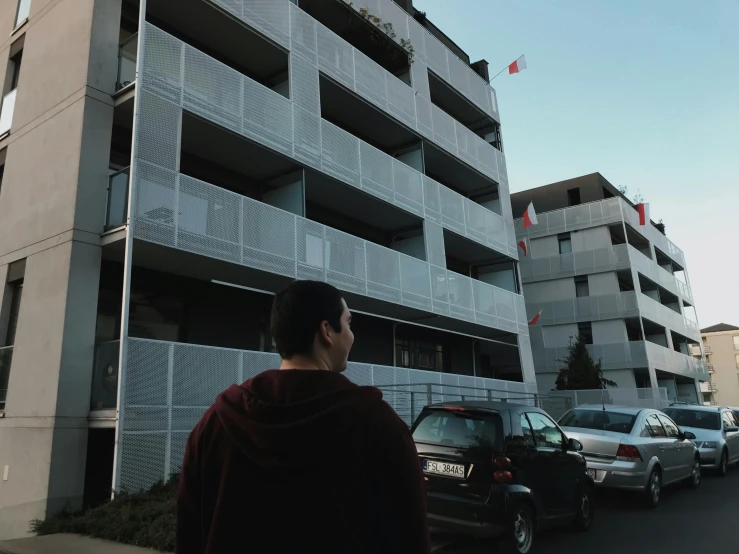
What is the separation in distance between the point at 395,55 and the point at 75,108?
11.1 meters

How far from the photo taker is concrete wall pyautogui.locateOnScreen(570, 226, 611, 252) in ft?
117

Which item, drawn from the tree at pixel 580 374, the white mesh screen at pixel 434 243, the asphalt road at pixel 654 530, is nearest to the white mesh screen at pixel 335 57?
the white mesh screen at pixel 434 243

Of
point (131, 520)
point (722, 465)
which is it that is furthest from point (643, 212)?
point (131, 520)

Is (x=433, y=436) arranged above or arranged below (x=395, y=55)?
below

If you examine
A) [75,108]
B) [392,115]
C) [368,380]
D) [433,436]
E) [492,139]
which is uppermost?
[492,139]

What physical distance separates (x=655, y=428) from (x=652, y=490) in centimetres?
140

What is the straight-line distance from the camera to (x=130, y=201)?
9.88 m

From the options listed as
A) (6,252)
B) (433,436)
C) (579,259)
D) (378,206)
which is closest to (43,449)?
(6,252)

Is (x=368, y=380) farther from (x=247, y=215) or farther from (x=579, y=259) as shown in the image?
(x=579, y=259)

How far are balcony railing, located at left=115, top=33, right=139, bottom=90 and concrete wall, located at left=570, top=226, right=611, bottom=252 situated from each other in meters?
30.5

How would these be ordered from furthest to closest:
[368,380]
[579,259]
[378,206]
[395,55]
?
[579,259] → [395,55] → [378,206] → [368,380]

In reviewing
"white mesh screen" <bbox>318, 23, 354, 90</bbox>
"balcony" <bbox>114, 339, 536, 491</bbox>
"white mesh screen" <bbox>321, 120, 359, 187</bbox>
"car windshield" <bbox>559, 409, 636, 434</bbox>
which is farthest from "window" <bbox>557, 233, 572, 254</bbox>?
"balcony" <bbox>114, 339, 536, 491</bbox>

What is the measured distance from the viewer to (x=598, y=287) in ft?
116

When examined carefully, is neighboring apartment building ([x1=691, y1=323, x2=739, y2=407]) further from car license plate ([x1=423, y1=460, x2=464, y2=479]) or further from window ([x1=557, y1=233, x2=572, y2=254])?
car license plate ([x1=423, y1=460, x2=464, y2=479])
